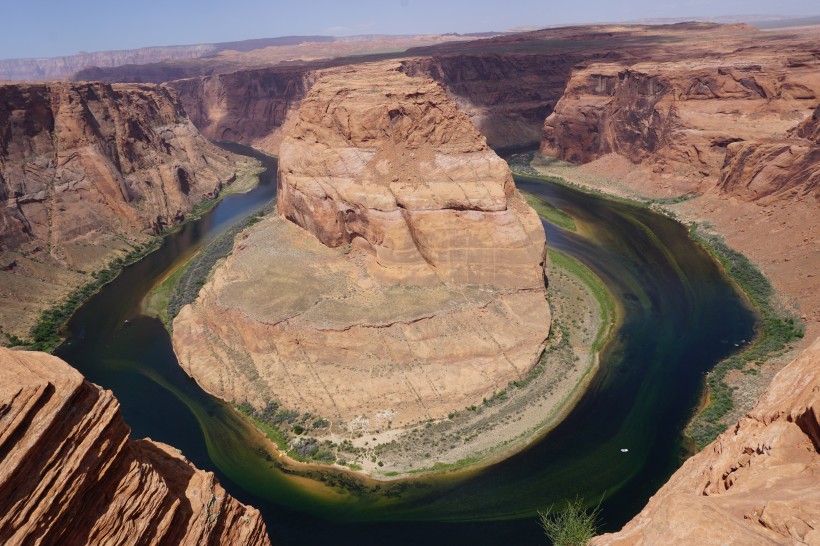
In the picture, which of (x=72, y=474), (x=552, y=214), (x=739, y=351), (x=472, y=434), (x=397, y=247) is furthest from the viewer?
(x=552, y=214)

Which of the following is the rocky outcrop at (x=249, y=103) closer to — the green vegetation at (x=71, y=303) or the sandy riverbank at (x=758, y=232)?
the green vegetation at (x=71, y=303)

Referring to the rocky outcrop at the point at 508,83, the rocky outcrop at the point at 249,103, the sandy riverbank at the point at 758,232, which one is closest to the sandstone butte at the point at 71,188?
the rocky outcrop at the point at 249,103

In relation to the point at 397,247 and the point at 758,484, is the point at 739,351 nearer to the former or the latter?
the point at 397,247

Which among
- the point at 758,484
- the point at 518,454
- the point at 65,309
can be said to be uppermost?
the point at 758,484

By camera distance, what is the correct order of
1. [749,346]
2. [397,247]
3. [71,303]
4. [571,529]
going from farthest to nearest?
[71,303], [397,247], [749,346], [571,529]

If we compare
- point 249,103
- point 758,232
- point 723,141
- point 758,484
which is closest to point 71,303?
point 758,484

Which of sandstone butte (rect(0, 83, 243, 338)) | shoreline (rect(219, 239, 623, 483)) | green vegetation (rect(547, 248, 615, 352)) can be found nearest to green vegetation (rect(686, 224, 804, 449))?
shoreline (rect(219, 239, 623, 483))

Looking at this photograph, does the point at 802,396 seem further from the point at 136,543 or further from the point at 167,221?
the point at 167,221
